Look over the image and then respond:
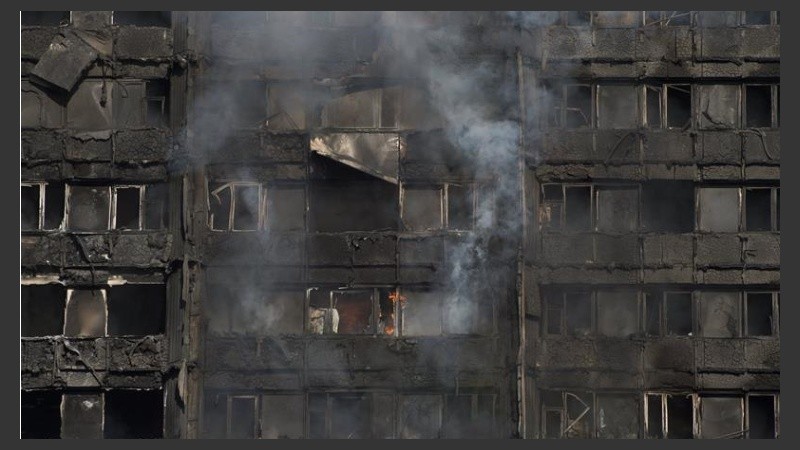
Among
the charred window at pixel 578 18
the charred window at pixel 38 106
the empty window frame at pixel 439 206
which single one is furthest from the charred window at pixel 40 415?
the charred window at pixel 578 18

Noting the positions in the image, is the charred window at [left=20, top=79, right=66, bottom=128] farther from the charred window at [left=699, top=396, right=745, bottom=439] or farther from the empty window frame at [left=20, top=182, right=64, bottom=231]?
the charred window at [left=699, top=396, right=745, bottom=439]

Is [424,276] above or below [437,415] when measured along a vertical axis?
above

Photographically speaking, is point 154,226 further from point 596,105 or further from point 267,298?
point 596,105

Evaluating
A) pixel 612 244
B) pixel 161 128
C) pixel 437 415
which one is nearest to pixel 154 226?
pixel 161 128

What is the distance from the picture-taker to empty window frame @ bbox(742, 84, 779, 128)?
19.2 m

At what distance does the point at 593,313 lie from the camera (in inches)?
753

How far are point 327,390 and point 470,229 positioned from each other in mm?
4539

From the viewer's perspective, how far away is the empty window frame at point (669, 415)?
19.0m

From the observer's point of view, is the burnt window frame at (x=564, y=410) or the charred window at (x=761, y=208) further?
the charred window at (x=761, y=208)

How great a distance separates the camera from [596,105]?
19.2 m

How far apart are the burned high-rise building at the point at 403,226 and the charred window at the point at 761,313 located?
7cm

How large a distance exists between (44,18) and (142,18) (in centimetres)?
211

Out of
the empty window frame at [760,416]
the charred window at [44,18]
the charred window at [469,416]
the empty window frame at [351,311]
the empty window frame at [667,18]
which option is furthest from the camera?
the charred window at [44,18]

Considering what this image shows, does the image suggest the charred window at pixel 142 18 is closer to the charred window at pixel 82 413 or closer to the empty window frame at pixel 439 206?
the empty window frame at pixel 439 206
